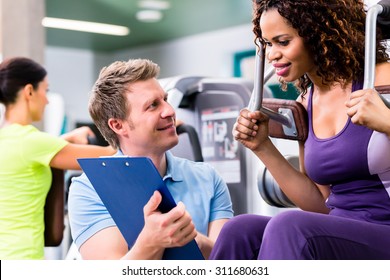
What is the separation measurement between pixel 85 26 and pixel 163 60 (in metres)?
1.64

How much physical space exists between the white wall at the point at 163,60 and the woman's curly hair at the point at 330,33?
750 cm

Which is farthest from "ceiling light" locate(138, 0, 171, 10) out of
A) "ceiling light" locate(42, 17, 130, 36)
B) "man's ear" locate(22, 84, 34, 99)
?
"man's ear" locate(22, 84, 34, 99)

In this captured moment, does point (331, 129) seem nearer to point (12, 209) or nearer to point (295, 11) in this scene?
point (295, 11)

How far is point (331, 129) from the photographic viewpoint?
1.32m

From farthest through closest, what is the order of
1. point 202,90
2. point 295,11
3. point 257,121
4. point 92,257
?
→ point 202,90, point 92,257, point 257,121, point 295,11

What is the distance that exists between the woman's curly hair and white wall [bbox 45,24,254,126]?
295 inches

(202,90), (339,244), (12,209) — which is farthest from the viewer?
(202,90)

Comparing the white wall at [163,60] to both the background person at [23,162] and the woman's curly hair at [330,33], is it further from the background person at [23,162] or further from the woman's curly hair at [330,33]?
the woman's curly hair at [330,33]

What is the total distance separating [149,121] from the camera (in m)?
1.59

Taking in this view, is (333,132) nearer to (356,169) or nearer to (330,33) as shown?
(356,169)

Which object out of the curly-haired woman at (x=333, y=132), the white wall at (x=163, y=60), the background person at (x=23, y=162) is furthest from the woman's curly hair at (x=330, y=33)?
the white wall at (x=163, y=60)
